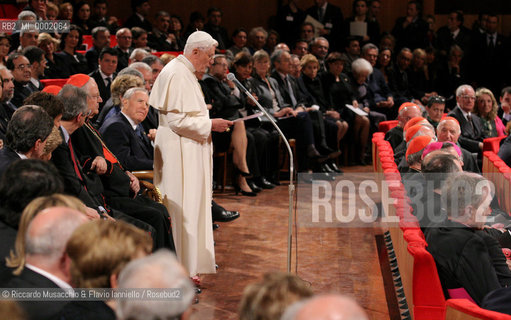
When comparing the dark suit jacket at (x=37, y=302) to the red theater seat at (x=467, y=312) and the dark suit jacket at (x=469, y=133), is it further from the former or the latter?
the dark suit jacket at (x=469, y=133)

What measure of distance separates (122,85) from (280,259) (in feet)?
5.84

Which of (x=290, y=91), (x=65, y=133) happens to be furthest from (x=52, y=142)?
(x=290, y=91)

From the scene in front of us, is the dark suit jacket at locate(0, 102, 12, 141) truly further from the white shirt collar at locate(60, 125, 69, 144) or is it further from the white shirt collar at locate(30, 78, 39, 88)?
the white shirt collar at locate(60, 125, 69, 144)

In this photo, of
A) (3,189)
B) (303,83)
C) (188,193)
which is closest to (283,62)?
(303,83)

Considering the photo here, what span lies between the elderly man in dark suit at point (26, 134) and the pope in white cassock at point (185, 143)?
3.80 ft

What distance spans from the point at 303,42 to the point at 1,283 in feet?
25.9

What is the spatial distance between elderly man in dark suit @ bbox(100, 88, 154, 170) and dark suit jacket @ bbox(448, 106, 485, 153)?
3962mm

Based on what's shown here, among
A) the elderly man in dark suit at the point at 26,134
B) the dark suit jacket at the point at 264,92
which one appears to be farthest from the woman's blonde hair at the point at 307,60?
the elderly man in dark suit at the point at 26,134

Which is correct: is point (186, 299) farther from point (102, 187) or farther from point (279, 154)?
point (279, 154)

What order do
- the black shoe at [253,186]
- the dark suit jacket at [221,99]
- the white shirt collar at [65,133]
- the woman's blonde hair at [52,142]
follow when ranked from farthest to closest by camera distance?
the black shoe at [253,186], the dark suit jacket at [221,99], the white shirt collar at [65,133], the woman's blonde hair at [52,142]

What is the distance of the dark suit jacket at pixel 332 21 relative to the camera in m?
11.0

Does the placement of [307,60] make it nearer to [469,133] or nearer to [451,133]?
[469,133]

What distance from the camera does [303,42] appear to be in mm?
9711

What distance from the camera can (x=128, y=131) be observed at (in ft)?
15.7
